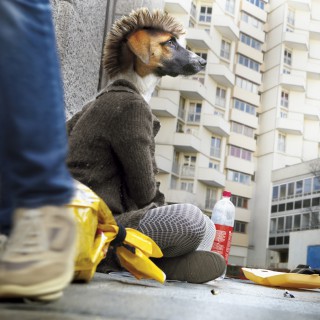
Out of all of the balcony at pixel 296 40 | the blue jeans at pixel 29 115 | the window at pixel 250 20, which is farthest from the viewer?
the window at pixel 250 20

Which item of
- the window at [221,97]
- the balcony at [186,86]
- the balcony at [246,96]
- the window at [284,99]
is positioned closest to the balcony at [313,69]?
the window at [284,99]

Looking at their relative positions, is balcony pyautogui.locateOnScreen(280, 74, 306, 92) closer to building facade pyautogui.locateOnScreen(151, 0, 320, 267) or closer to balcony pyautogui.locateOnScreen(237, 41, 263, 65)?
building facade pyautogui.locateOnScreen(151, 0, 320, 267)

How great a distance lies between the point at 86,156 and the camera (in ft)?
6.71

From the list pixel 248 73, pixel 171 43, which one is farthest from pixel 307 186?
pixel 171 43

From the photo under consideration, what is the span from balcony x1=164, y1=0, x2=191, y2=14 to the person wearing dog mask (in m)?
30.7

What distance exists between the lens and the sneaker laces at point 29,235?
3.05 ft

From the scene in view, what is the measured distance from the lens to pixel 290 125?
36938mm

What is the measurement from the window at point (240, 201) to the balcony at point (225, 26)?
10.7 meters

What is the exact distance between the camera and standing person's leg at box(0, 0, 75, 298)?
0.89 m

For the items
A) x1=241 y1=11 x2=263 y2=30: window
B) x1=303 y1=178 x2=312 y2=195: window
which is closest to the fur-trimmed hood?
x1=303 y1=178 x2=312 y2=195: window

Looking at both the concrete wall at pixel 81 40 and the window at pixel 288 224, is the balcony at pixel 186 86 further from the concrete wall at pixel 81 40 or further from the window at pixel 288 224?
the concrete wall at pixel 81 40

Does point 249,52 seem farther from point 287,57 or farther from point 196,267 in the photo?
point 196,267

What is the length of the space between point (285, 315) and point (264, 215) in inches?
1432

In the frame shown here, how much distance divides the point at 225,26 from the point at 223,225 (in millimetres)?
33772
